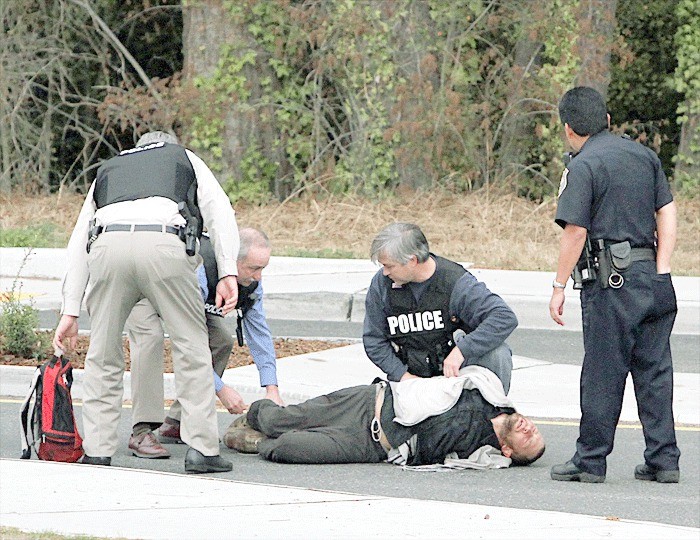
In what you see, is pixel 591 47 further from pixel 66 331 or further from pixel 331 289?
pixel 66 331

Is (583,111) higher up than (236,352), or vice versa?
(583,111)

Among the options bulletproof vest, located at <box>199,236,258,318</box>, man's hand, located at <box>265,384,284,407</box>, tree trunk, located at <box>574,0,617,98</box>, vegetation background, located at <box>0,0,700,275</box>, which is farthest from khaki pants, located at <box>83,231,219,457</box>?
tree trunk, located at <box>574,0,617,98</box>

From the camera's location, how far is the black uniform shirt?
6230 millimetres

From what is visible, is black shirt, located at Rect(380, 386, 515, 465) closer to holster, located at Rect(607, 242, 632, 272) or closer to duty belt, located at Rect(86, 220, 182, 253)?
holster, located at Rect(607, 242, 632, 272)

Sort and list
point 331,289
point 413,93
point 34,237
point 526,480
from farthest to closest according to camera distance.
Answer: point 413,93 < point 34,237 < point 331,289 < point 526,480

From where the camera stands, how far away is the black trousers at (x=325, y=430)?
6805 mm

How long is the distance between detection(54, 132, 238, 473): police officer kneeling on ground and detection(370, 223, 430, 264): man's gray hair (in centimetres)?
72

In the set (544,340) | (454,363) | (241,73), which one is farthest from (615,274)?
(241,73)

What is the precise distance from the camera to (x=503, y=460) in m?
6.82

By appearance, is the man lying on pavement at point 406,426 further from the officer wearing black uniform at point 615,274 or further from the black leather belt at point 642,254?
the black leather belt at point 642,254

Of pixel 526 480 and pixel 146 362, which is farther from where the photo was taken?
pixel 146 362

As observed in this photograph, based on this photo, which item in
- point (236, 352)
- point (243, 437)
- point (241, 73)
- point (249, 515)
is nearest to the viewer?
point (249, 515)

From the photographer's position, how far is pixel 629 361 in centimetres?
640

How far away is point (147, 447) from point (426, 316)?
5.02ft
